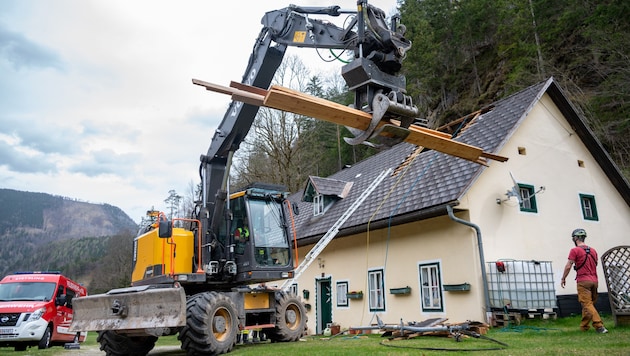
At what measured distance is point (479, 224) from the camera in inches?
470

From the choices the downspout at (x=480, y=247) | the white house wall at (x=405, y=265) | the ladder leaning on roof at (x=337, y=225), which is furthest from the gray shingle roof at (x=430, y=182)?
the white house wall at (x=405, y=265)

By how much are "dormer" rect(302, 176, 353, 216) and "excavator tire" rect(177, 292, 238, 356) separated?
9635mm

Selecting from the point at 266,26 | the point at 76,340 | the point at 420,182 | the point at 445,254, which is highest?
the point at 266,26

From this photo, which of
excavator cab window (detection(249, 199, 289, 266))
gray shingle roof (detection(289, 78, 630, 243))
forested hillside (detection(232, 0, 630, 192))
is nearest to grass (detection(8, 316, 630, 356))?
excavator cab window (detection(249, 199, 289, 266))

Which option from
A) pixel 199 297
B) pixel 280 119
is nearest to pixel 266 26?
pixel 199 297

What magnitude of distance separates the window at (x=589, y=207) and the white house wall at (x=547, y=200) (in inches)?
6.2

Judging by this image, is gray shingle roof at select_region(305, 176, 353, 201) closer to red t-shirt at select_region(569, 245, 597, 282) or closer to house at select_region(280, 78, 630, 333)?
house at select_region(280, 78, 630, 333)

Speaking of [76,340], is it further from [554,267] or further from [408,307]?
[554,267]

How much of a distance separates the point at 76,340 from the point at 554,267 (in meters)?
14.2

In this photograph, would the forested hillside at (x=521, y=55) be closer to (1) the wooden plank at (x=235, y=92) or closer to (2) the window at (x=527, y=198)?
(2) the window at (x=527, y=198)

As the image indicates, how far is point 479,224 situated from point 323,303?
270 inches

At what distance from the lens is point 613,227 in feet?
49.8

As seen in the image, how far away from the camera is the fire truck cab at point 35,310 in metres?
12.2

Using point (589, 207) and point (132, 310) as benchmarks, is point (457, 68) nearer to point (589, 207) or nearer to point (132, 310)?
point (589, 207)
